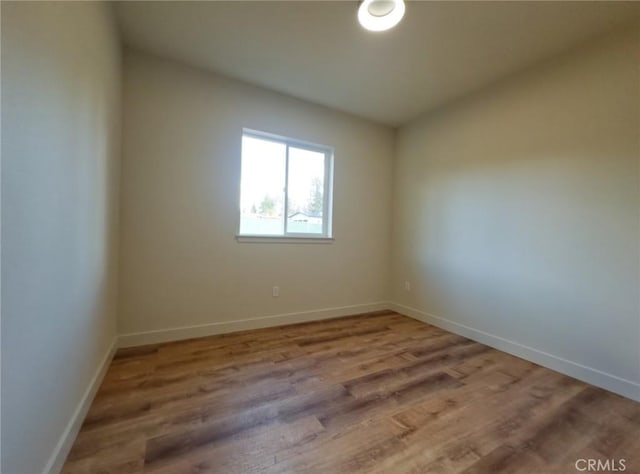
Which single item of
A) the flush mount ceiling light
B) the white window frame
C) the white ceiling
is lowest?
the white window frame

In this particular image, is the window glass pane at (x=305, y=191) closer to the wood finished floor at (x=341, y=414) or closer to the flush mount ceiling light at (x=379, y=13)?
the wood finished floor at (x=341, y=414)

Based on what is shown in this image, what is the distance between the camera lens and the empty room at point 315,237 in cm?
119

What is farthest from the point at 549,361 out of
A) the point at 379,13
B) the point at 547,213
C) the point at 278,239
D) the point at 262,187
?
the point at 262,187

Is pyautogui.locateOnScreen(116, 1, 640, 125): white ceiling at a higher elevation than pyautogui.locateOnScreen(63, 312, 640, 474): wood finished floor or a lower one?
higher

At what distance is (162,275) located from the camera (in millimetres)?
2541

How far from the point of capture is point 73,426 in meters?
1.33

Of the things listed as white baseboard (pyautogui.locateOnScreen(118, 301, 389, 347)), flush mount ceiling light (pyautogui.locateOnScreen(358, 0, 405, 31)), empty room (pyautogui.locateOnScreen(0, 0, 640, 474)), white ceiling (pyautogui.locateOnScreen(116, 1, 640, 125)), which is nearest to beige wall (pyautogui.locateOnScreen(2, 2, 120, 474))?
empty room (pyautogui.locateOnScreen(0, 0, 640, 474))

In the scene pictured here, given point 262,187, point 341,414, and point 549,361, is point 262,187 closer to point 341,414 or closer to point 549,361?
point 341,414

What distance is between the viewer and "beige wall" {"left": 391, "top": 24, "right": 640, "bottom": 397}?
1.96m

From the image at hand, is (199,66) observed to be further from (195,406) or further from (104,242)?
(195,406)

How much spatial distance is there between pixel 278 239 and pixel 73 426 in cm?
212

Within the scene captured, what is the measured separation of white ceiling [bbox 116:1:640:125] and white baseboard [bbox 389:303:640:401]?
2519 mm

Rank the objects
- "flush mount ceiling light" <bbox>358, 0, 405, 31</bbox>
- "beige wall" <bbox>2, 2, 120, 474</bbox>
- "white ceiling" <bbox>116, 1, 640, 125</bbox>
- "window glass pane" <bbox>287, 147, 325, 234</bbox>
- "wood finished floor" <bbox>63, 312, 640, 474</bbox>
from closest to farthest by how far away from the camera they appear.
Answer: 1. "beige wall" <bbox>2, 2, 120, 474</bbox>
2. "wood finished floor" <bbox>63, 312, 640, 474</bbox>
3. "flush mount ceiling light" <bbox>358, 0, 405, 31</bbox>
4. "white ceiling" <bbox>116, 1, 640, 125</bbox>
5. "window glass pane" <bbox>287, 147, 325, 234</bbox>

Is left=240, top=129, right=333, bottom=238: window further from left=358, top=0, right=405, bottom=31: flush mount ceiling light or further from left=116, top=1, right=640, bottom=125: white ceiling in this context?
left=358, top=0, right=405, bottom=31: flush mount ceiling light
